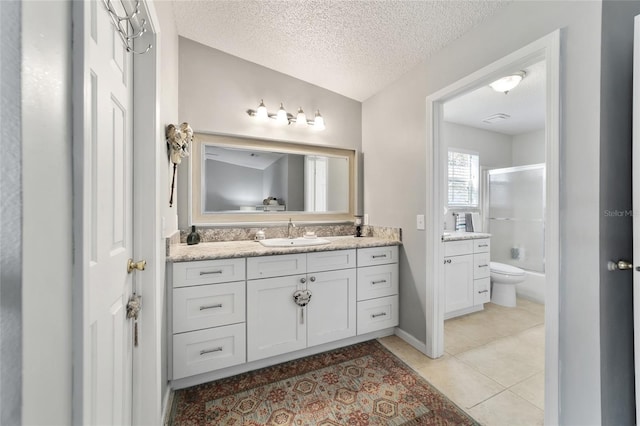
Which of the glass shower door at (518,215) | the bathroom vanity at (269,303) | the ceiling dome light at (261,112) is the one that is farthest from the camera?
the glass shower door at (518,215)

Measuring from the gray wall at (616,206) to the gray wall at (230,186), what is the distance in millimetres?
2243

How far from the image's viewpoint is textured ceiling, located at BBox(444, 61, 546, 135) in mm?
2464

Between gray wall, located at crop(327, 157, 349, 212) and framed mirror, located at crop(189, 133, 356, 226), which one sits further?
gray wall, located at crop(327, 157, 349, 212)

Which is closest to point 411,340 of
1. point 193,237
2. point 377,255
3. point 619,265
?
point 377,255

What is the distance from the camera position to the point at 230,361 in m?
1.74

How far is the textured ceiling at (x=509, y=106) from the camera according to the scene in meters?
2.46

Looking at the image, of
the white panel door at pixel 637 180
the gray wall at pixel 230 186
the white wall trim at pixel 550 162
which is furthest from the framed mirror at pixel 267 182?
the white panel door at pixel 637 180

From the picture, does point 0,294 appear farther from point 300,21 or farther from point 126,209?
point 300,21

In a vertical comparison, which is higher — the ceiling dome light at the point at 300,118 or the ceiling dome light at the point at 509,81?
the ceiling dome light at the point at 509,81

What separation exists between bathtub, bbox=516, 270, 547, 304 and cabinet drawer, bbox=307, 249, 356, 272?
2.66 m

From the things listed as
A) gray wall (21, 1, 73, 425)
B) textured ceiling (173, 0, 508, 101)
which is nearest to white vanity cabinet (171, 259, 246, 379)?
gray wall (21, 1, 73, 425)

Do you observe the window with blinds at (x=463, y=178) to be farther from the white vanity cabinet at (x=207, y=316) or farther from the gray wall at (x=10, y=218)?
the gray wall at (x=10, y=218)

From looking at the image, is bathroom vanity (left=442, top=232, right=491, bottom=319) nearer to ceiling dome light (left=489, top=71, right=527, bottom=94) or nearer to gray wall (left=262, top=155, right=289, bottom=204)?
ceiling dome light (left=489, top=71, right=527, bottom=94)

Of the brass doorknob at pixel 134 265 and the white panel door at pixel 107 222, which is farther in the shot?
the brass doorknob at pixel 134 265
